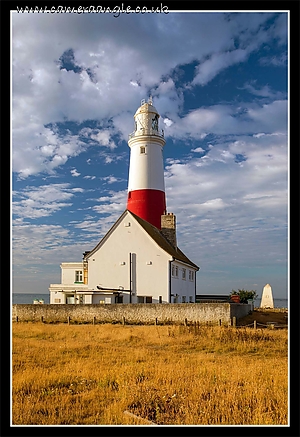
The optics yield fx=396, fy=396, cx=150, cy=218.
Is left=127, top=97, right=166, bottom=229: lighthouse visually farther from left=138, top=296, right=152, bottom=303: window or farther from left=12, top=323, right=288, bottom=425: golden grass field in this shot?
left=12, top=323, right=288, bottom=425: golden grass field

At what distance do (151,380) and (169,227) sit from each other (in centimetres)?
2133

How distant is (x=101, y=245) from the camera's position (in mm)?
26250

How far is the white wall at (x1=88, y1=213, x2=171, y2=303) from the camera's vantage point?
973 inches

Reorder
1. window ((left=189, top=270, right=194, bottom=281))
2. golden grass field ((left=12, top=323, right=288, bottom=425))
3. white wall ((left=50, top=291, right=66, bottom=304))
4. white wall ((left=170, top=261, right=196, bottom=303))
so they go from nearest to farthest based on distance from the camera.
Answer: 1. golden grass field ((left=12, top=323, right=288, bottom=425))
2. white wall ((left=170, top=261, right=196, bottom=303))
3. white wall ((left=50, top=291, right=66, bottom=304))
4. window ((left=189, top=270, right=194, bottom=281))

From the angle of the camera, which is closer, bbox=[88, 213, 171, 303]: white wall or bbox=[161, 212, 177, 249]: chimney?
bbox=[88, 213, 171, 303]: white wall

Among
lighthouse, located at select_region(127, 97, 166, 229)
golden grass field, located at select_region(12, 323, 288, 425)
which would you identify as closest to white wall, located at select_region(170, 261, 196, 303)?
lighthouse, located at select_region(127, 97, 166, 229)

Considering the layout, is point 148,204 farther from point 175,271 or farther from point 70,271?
point 70,271

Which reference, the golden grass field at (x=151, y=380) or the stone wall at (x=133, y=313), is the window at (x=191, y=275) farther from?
the golden grass field at (x=151, y=380)

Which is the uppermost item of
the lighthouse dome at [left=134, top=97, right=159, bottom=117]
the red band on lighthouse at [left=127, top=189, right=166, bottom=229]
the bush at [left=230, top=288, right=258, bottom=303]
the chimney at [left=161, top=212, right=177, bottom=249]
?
the lighthouse dome at [left=134, top=97, right=159, bottom=117]

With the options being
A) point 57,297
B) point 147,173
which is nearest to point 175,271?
point 147,173
